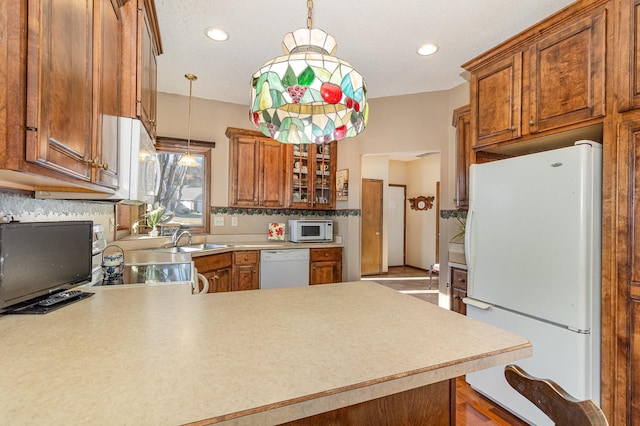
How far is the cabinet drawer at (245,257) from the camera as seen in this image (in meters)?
3.44

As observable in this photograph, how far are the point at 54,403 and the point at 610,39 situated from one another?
8.25ft

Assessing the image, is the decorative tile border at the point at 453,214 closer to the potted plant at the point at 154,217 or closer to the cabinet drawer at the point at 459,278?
the cabinet drawer at the point at 459,278

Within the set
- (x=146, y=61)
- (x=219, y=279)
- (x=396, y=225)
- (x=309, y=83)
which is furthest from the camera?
(x=396, y=225)

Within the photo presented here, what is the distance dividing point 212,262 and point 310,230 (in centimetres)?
131

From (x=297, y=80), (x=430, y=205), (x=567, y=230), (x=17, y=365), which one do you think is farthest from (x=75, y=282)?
(x=430, y=205)

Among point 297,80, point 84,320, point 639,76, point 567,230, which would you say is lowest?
point 84,320

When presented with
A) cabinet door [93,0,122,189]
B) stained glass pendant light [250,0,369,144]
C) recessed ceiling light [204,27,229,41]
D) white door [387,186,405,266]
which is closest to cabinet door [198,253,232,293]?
cabinet door [93,0,122,189]

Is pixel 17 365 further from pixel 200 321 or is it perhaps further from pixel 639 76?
pixel 639 76

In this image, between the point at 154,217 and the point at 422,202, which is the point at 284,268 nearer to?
the point at 154,217

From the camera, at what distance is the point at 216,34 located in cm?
248

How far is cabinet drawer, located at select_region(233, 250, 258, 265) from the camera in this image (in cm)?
344

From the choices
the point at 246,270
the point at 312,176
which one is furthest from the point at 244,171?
the point at 246,270

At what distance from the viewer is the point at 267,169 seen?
12.8ft

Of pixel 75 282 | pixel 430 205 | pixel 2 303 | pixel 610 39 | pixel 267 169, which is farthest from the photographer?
pixel 430 205
